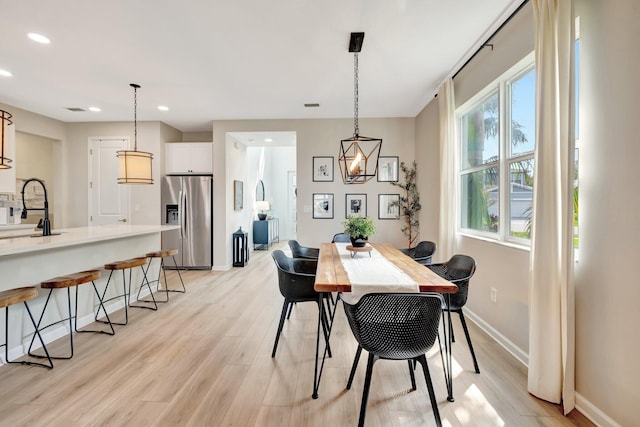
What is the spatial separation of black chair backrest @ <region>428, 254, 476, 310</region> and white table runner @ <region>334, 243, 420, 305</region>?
0.46 meters

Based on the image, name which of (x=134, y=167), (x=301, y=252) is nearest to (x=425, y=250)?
(x=301, y=252)

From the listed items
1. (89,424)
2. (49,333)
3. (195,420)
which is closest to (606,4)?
(195,420)

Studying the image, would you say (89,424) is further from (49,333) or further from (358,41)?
(358,41)

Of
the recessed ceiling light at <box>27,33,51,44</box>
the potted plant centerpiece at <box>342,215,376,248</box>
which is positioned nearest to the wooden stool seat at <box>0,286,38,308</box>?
the recessed ceiling light at <box>27,33,51,44</box>

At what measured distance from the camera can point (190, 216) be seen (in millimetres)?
5699

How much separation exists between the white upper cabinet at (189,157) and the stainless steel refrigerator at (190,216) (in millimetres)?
205

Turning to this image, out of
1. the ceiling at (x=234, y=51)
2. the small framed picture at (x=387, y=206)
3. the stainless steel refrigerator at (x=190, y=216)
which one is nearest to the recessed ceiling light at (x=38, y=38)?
the ceiling at (x=234, y=51)

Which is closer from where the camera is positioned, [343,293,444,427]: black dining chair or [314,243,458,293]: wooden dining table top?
[343,293,444,427]: black dining chair

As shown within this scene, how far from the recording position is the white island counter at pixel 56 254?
238cm

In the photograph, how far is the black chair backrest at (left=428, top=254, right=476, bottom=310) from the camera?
7.37 ft

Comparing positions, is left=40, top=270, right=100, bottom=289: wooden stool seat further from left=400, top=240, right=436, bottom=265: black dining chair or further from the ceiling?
left=400, top=240, right=436, bottom=265: black dining chair

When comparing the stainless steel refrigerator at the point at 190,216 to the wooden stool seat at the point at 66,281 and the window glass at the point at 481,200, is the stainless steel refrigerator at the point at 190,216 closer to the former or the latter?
the wooden stool seat at the point at 66,281

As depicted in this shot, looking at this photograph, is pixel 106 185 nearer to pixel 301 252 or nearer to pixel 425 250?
pixel 301 252

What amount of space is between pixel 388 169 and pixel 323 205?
4.34ft
